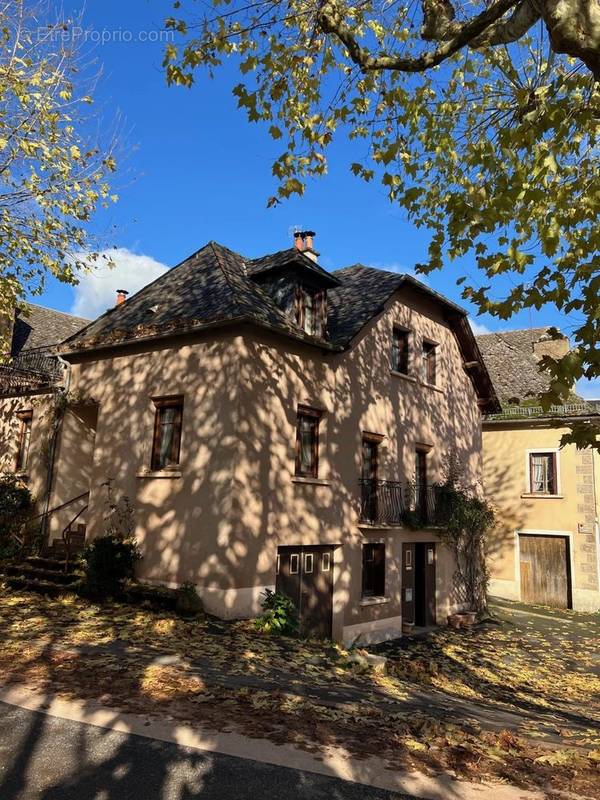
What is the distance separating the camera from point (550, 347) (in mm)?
26438

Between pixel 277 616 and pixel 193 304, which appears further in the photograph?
pixel 193 304

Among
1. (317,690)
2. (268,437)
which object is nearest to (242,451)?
(268,437)

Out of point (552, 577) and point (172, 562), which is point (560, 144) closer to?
point (172, 562)

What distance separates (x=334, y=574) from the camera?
1453 centimetres

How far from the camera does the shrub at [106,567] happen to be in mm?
12375

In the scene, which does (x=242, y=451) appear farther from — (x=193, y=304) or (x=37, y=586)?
(x=37, y=586)

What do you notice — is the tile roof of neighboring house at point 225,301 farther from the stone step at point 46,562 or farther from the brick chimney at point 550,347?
the brick chimney at point 550,347

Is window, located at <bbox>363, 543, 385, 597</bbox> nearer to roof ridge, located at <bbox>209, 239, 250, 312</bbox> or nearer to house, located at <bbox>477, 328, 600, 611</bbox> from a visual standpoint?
roof ridge, located at <bbox>209, 239, 250, 312</bbox>

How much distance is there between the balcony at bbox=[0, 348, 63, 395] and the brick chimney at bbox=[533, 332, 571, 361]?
19.4 meters

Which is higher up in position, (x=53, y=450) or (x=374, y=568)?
(x=53, y=450)

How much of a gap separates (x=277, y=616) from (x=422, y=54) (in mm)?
9837

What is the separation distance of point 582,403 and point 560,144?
57.7 feet

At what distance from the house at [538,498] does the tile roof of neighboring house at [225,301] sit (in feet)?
27.7

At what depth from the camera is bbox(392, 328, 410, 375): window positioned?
18203 millimetres
